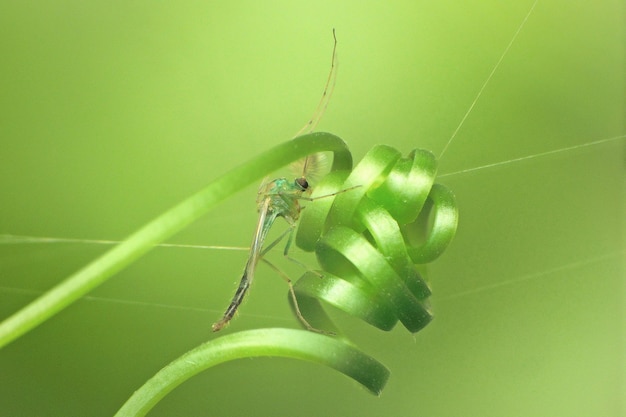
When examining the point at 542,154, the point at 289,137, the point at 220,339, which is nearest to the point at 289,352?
the point at 220,339

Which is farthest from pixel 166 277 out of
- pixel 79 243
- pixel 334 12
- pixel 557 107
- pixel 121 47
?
pixel 557 107

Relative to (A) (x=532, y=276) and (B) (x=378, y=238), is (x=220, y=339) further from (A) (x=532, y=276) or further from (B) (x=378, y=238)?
(A) (x=532, y=276)

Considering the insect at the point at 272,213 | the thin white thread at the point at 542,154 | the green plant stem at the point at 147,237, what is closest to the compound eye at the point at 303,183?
the insect at the point at 272,213

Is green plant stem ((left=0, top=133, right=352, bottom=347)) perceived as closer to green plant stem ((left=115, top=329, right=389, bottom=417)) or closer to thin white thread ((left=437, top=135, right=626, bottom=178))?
green plant stem ((left=115, top=329, right=389, bottom=417))

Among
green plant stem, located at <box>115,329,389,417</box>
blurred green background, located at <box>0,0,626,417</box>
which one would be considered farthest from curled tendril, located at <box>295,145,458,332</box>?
blurred green background, located at <box>0,0,626,417</box>

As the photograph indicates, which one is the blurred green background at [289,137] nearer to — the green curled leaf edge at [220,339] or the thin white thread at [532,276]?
the thin white thread at [532,276]
